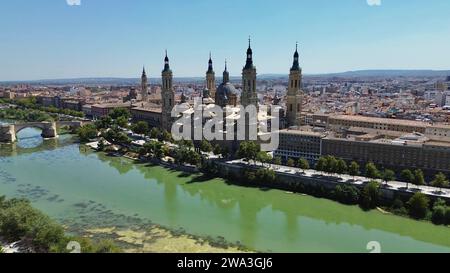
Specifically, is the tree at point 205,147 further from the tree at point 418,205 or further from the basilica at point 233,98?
the tree at point 418,205

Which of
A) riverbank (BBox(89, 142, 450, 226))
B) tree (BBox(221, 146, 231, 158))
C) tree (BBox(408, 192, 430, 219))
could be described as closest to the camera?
tree (BBox(408, 192, 430, 219))

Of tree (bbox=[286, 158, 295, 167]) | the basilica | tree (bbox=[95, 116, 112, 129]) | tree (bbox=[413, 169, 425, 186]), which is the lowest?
tree (bbox=[286, 158, 295, 167])

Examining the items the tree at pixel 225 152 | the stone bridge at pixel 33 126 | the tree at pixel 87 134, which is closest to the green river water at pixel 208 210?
the tree at pixel 225 152

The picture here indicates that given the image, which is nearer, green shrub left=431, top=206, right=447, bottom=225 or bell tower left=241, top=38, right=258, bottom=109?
green shrub left=431, top=206, right=447, bottom=225

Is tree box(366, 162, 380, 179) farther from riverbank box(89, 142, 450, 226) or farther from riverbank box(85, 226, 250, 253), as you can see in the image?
riverbank box(85, 226, 250, 253)

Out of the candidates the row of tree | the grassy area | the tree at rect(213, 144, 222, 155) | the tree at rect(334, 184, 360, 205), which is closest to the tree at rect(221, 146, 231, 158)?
the tree at rect(213, 144, 222, 155)

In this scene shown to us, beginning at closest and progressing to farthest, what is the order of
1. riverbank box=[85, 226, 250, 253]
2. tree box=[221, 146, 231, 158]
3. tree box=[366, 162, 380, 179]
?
riverbank box=[85, 226, 250, 253]
tree box=[366, 162, 380, 179]
tree box=[221, 146, 231, 158]
